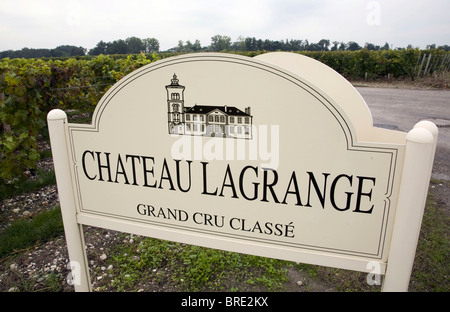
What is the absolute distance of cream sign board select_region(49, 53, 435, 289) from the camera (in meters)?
1.17

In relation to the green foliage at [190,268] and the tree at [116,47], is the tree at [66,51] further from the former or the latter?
the green foliage at [190,268]

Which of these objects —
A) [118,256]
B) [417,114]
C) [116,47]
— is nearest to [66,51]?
[116,47]


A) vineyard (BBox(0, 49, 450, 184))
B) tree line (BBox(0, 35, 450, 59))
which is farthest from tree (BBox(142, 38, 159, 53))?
vineyard (BBox(0, 49, 450, 184))

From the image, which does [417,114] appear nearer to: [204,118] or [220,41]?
[204,118]

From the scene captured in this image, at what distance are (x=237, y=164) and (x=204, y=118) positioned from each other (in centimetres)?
24

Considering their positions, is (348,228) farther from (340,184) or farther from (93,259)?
(93,259)

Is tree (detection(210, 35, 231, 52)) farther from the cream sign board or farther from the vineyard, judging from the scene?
the cream sign board

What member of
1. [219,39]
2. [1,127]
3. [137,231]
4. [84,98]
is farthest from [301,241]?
[219,39]

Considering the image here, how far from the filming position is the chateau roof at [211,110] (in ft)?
4.04

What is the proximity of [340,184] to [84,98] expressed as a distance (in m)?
7.49

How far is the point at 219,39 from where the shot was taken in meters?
60.2

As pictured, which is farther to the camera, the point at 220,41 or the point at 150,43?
the point at 150,43

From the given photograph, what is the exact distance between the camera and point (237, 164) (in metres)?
1.31

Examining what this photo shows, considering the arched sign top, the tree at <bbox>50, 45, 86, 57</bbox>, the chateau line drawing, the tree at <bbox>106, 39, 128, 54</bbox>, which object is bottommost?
the chateau line drawing
